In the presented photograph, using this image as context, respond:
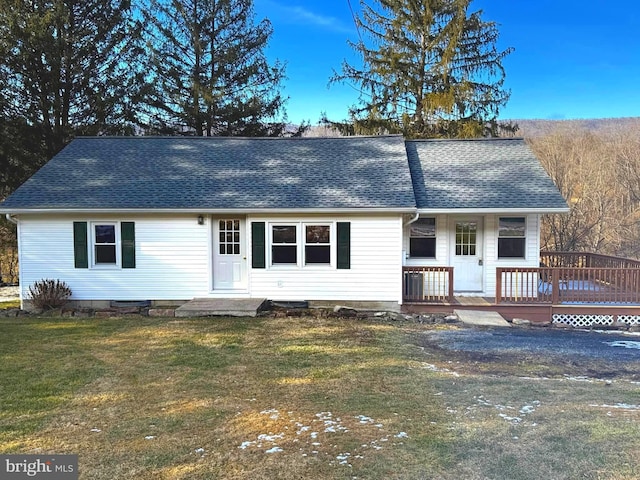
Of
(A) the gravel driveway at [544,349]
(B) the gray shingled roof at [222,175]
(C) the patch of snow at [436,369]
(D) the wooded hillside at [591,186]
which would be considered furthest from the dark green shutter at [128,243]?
(D) the wooded hillside at [591,186]

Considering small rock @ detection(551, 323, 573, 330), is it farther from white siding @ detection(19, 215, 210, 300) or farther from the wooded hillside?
the wooded hillside

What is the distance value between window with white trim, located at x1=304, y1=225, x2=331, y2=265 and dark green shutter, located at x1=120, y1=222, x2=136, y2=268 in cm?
430

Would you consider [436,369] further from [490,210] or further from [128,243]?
[128,243]

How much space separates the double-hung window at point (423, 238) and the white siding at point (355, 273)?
1.22 m

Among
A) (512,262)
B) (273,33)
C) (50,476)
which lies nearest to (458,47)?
(273,33)

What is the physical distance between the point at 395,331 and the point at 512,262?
426 centimetres

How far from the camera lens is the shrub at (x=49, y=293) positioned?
11.3 m

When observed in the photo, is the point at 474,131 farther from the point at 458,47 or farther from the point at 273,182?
the point at 273,182

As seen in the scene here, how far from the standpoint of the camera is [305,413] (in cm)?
500

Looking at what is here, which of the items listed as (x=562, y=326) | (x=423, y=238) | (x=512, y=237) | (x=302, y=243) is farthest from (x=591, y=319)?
(x=302, y=243)

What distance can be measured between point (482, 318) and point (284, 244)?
493 centimetres

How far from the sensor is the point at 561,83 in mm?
33375

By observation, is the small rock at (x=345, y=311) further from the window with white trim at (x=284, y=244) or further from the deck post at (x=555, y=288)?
the deck post at (x=555, y=288)

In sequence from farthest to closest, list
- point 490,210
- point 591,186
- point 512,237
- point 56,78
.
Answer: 1. point 591,186
2. point 56,78
3. point 512,237
4. point 490,210
